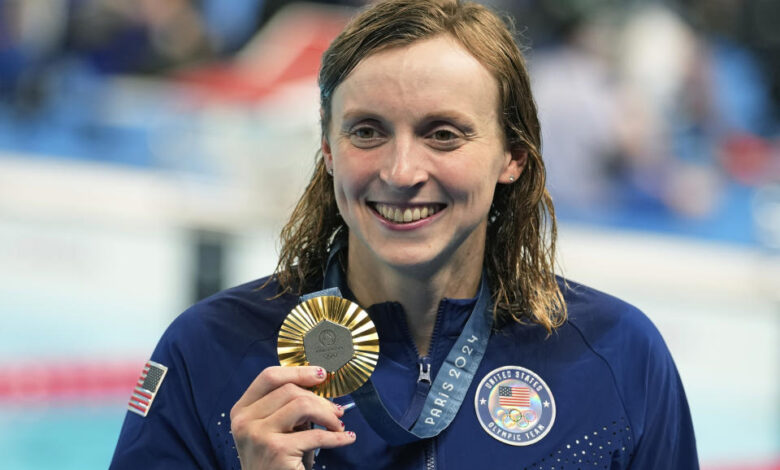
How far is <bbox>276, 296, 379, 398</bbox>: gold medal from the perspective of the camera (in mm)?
1455

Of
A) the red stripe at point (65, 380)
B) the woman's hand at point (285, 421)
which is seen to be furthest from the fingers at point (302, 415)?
the red stripe at point (65, 380)

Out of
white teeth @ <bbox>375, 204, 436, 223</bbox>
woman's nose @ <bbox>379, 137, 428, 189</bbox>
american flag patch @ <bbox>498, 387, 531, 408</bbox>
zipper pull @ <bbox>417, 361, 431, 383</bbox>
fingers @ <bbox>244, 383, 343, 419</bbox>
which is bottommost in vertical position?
fingers @ <bbox>244, 383, 343, 419</bbox>

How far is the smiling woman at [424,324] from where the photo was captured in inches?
60.9

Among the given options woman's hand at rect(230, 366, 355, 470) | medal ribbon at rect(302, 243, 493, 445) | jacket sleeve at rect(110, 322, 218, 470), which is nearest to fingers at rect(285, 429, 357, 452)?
woman's hand at rect(230, 366, 355, 470)

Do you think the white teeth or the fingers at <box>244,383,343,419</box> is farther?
the white teeth

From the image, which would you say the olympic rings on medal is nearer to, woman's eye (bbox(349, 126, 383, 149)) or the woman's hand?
the woman's hand

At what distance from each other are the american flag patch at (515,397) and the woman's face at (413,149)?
25 cm

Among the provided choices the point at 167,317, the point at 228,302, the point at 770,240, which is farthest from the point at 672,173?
the point at 228,302

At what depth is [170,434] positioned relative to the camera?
5.30 feet

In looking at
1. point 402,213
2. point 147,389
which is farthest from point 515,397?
point 147,389

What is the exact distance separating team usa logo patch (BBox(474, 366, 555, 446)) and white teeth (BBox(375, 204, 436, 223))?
0.30m

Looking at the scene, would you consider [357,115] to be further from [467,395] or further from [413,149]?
[467,395]

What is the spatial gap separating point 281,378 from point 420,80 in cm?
49

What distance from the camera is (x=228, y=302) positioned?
1741mm
